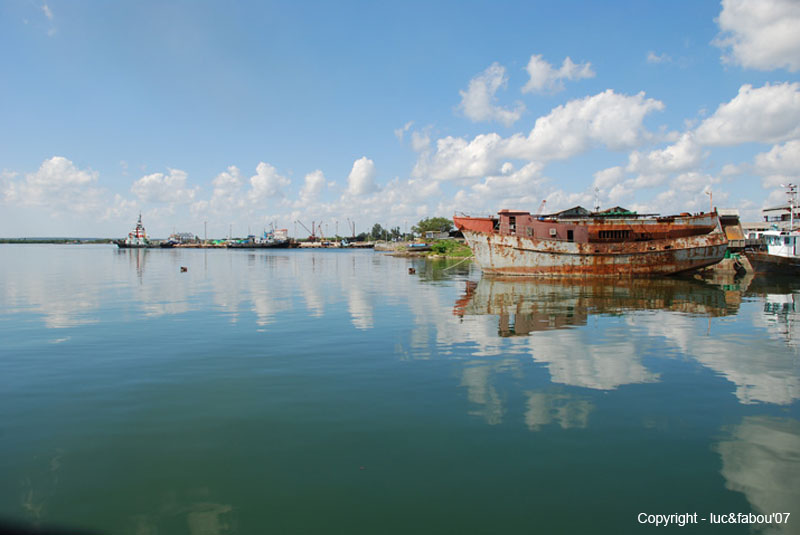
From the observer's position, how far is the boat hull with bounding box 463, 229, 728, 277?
4009cm

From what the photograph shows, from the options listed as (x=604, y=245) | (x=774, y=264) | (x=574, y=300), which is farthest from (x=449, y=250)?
(x=574, y=300)

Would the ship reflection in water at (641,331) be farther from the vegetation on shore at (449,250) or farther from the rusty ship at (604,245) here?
the vegetation on shore at (449,250)

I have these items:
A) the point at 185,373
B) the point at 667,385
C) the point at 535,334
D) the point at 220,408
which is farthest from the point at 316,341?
the point at 667,385

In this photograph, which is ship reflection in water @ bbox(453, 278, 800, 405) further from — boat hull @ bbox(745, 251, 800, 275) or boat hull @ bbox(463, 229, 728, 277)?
boat hull @ bbox(745, 251, 800, 275)

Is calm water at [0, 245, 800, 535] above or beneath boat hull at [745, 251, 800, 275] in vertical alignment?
beneath

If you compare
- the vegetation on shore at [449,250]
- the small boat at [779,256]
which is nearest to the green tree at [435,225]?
the vegetation on shore at [449,250]

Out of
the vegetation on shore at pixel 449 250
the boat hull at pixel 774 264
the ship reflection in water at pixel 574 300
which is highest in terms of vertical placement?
the vegetation on shore at pixel 449 250

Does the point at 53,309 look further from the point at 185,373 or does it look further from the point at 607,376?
the point at 607,376

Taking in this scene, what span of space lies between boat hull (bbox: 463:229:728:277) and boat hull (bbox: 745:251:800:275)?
5.27 m

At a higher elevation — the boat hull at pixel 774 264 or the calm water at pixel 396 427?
the boat hull at pixel 774 264

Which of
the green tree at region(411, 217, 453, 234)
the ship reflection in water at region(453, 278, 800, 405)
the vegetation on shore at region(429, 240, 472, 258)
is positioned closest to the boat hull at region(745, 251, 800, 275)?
the ship reflection in water at region(453, 278, 800, 405)

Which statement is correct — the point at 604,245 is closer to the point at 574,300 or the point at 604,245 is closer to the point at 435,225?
the point at 574,300

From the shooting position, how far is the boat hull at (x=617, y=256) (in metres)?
40.1

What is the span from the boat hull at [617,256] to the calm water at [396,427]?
884 inches
